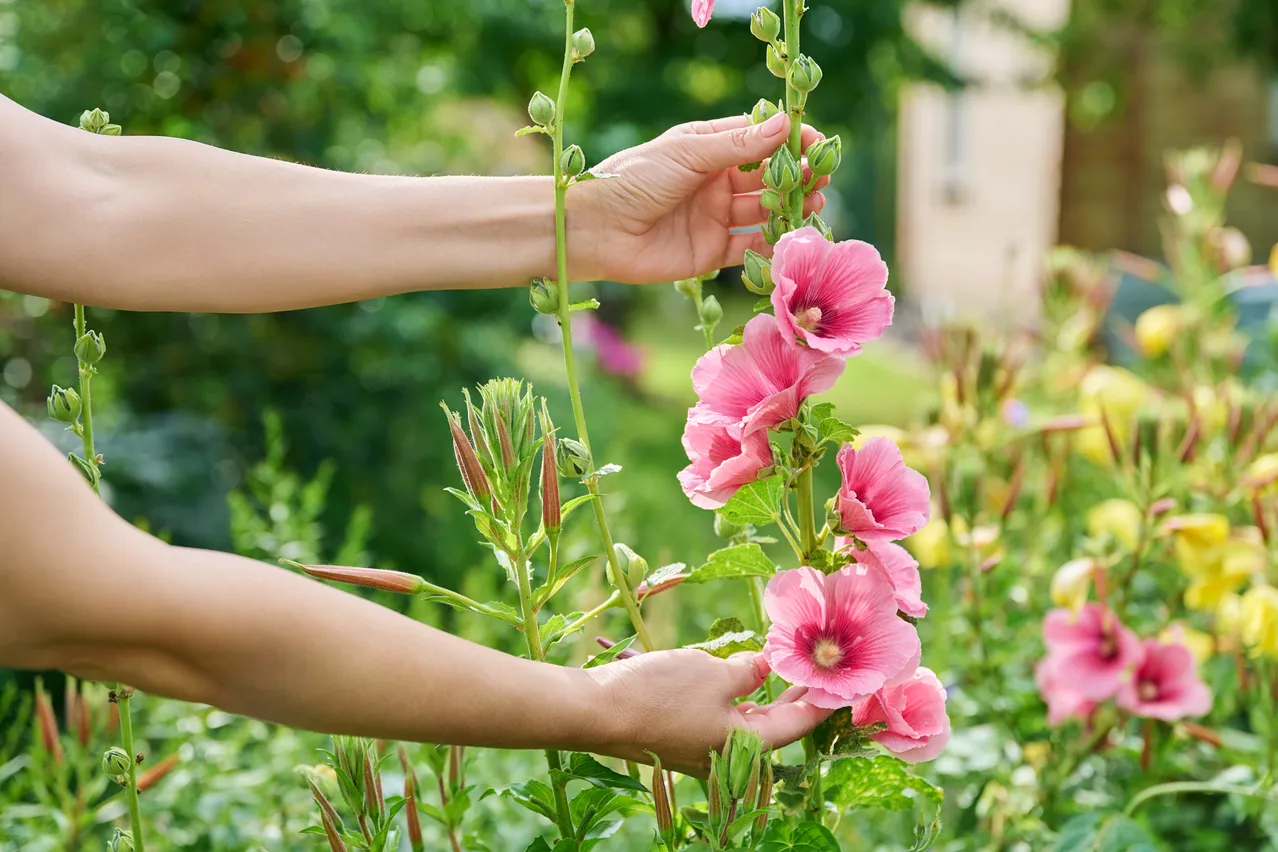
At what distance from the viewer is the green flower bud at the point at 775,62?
1.05 m

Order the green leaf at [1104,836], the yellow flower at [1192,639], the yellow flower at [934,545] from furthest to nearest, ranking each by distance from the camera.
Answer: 1. the yellow flower at [934,545]
2. the yellow flower at [1192,639]
3. the green leaf at [1104,836]

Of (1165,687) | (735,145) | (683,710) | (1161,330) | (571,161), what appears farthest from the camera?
(1161,330)

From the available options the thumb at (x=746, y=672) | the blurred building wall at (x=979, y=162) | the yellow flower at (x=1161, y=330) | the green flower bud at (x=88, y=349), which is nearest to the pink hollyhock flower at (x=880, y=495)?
the thumb at (x=746, y=672)

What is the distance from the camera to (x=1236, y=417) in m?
1.71

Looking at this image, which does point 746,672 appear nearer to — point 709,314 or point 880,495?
point 880,495

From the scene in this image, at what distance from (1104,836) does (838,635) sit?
559 mm

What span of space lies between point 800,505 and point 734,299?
2144 centimetres

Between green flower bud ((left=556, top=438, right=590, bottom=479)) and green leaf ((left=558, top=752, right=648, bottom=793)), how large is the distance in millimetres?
249

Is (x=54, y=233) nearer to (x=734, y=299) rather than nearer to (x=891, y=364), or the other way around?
(x=891, y=364)

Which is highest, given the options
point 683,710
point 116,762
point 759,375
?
point 759,375

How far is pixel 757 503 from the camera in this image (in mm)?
1005

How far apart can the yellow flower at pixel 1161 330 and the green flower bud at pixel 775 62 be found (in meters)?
1.71

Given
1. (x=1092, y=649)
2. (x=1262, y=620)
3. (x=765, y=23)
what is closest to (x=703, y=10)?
(x=765, y=23)

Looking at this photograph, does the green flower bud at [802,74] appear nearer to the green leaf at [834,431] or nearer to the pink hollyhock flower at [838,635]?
the green leaf at [834,431]
